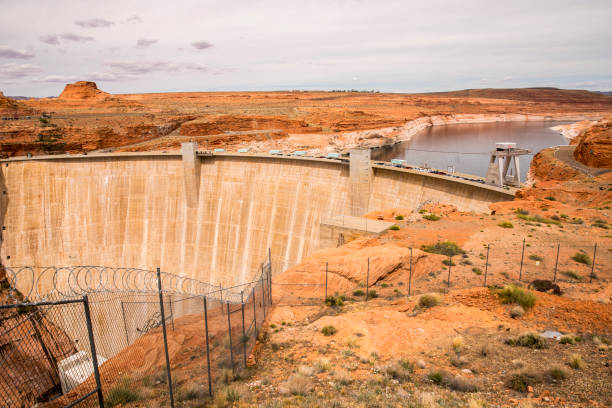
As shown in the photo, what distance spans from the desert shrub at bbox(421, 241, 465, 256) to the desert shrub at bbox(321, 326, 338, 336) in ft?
21.8

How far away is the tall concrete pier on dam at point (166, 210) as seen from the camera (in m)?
26.4

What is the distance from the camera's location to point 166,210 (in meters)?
29.0

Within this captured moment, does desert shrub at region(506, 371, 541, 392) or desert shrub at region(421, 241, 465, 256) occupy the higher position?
desert shrub at region(506, 371, 541, 392)

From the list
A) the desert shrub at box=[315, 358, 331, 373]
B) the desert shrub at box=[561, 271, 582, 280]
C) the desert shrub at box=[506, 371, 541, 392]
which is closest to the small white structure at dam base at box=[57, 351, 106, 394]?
the desert shrub at box=[315, 358, 331, 373]

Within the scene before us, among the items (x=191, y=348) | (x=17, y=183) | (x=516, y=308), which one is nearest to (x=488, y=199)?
(x=516, y=308)

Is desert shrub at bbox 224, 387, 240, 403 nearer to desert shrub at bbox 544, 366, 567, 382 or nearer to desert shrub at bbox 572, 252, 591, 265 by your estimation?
desert shrub at bbox 544, 366, 567, 382

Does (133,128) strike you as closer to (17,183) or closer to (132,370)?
(17,183)

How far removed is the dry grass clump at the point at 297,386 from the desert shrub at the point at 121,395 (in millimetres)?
2583

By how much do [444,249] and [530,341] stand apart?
6599 millimetres

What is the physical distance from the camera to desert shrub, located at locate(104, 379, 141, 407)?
6.53m

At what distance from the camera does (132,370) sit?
763cm

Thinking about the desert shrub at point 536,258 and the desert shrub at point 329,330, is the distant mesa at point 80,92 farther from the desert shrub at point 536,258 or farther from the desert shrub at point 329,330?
the desert shrub at point 536,258

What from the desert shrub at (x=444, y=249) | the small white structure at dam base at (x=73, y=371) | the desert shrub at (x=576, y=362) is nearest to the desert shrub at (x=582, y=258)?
the desert shrub at (x=444, y=249)

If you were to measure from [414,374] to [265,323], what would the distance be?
14.1 ft
